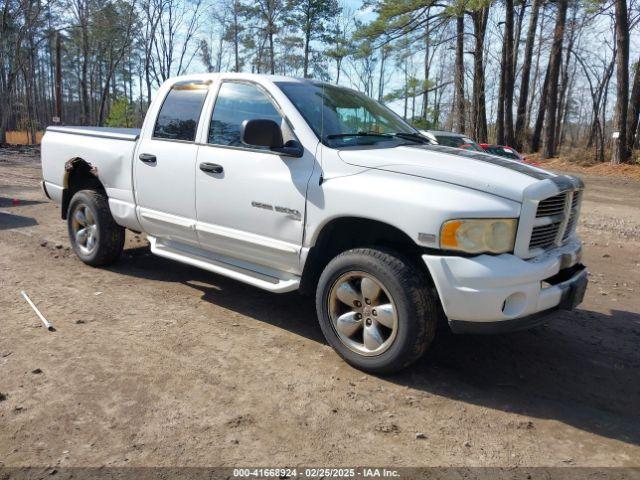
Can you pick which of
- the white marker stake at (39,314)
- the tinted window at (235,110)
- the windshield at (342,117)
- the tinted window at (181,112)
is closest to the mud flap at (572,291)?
the windshield at (342,117)

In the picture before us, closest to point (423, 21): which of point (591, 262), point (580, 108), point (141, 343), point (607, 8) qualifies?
point (607, 8)

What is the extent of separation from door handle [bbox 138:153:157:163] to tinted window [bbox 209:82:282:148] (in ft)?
2.32

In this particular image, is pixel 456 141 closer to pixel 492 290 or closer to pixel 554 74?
pixel 492 290

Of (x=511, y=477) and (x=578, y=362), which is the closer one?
(x=511, y=477)

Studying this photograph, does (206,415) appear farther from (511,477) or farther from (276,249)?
(511,477)

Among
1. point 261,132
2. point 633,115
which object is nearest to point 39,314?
point 261,132

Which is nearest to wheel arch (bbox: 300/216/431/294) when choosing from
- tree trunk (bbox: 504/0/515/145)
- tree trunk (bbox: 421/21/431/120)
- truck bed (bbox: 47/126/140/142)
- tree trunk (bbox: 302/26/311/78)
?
truck bed (bbox: 47/126/140/142)

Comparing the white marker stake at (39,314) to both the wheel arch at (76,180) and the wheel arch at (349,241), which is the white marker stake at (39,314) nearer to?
the wheel arch at (76,180)

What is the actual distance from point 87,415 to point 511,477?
2.24m

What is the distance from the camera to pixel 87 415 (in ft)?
9.74

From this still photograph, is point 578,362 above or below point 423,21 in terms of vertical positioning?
below

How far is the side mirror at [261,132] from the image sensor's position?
3713 millimetres

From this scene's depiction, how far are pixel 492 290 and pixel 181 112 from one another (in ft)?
10.3

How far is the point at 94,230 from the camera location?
5.64m
